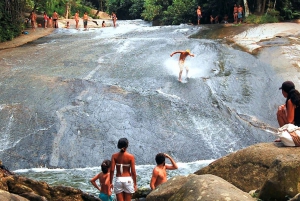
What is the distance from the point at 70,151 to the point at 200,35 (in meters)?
12.5

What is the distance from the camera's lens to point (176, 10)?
102 feet

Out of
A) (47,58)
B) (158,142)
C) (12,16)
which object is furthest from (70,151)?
(12,16)

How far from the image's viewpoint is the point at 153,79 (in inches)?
512

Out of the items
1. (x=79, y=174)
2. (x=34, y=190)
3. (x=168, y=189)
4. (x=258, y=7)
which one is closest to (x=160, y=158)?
(x=168, y=189)

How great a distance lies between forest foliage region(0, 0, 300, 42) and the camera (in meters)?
22.1

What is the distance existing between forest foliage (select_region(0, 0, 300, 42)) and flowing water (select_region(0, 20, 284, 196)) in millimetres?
7961

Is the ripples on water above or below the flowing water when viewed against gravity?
below

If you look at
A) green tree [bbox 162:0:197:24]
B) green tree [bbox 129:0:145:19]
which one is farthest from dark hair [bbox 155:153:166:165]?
green tree [bbox 129:0:145:19]

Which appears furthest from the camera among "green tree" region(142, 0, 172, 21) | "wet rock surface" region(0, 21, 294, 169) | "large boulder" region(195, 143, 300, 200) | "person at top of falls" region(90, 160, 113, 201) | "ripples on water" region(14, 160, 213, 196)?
"green tree" region(142, 0, 172, 21)

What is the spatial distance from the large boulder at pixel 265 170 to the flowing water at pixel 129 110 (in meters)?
2.92

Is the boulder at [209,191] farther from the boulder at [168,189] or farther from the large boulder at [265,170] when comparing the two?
the boulder at [168,189]

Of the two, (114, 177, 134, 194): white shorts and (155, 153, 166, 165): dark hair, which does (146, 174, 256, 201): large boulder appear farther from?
(155, 153, 166, 165): dark hair

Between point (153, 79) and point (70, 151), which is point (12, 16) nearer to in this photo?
point (153, 79)

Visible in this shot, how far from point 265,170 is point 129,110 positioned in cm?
578
